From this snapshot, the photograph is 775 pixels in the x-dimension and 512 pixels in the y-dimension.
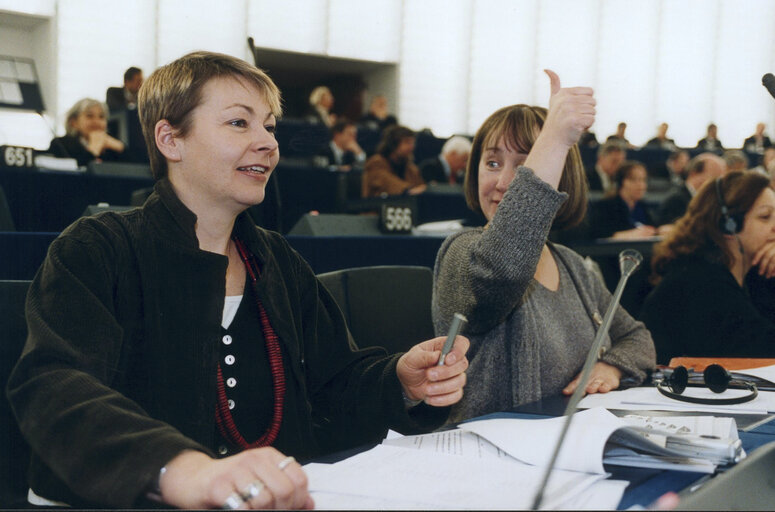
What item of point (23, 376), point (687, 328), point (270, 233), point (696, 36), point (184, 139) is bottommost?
point (687, 328)

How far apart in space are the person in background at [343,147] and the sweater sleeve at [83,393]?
6.19m

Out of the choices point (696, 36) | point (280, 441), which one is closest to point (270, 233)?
point (280, 441)

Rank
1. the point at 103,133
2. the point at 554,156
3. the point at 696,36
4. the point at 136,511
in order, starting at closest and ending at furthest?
1. the point at 136,511
2. the point at 554,156
3. the point at 103,133
4. the point at 696,36

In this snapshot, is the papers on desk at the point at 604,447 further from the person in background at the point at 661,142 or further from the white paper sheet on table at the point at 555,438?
the person in background at the point at 661,142

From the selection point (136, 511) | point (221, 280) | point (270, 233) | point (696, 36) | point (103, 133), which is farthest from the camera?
point (696, 36)

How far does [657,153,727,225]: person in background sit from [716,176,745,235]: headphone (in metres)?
3.00

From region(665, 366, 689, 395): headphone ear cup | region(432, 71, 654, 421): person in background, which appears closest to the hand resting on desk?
region(432, 71, 654, 421): person in background

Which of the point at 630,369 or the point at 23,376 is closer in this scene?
the point at 23,376

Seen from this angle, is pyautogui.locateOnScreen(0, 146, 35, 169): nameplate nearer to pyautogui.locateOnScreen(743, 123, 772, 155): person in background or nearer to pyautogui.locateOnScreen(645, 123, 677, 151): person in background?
pyautogui.locateOnScreen(645, 123, 677, 151): person in background

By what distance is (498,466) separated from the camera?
2.64 ft

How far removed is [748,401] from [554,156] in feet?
1.66

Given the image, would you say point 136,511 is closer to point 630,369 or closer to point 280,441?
point 280,441

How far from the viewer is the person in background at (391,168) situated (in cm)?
614

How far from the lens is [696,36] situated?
13070 millimetres
